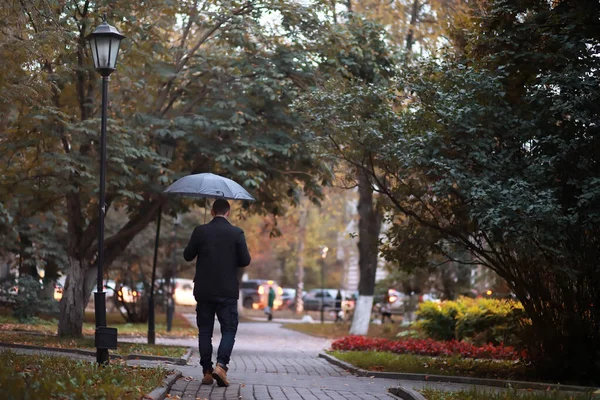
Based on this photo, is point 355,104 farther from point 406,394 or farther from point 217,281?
point 406,394

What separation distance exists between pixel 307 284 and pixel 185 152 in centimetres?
5446

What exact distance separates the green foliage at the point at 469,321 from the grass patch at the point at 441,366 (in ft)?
8.43

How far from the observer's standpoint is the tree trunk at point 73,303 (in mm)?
18969

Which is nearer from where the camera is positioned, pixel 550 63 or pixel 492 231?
pixel 492 231

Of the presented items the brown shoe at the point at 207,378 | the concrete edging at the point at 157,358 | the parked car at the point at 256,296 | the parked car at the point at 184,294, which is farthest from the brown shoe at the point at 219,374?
the parked car at the point at 256,296

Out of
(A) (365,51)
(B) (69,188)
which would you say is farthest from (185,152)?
(A) (365,51)

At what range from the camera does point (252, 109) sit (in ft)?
64.7

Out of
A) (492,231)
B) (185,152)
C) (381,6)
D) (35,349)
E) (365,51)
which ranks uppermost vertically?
(381,6)

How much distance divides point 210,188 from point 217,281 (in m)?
1.85

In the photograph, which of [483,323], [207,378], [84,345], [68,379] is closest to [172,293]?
[483,323]

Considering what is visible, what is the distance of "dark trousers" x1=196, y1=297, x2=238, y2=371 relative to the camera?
10.1 metres

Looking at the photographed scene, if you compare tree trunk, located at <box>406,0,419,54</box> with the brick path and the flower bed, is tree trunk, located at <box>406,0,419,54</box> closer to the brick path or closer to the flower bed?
the flower bed

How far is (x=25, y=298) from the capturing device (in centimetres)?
2739

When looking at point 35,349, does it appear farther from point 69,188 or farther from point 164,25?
point 164,25
